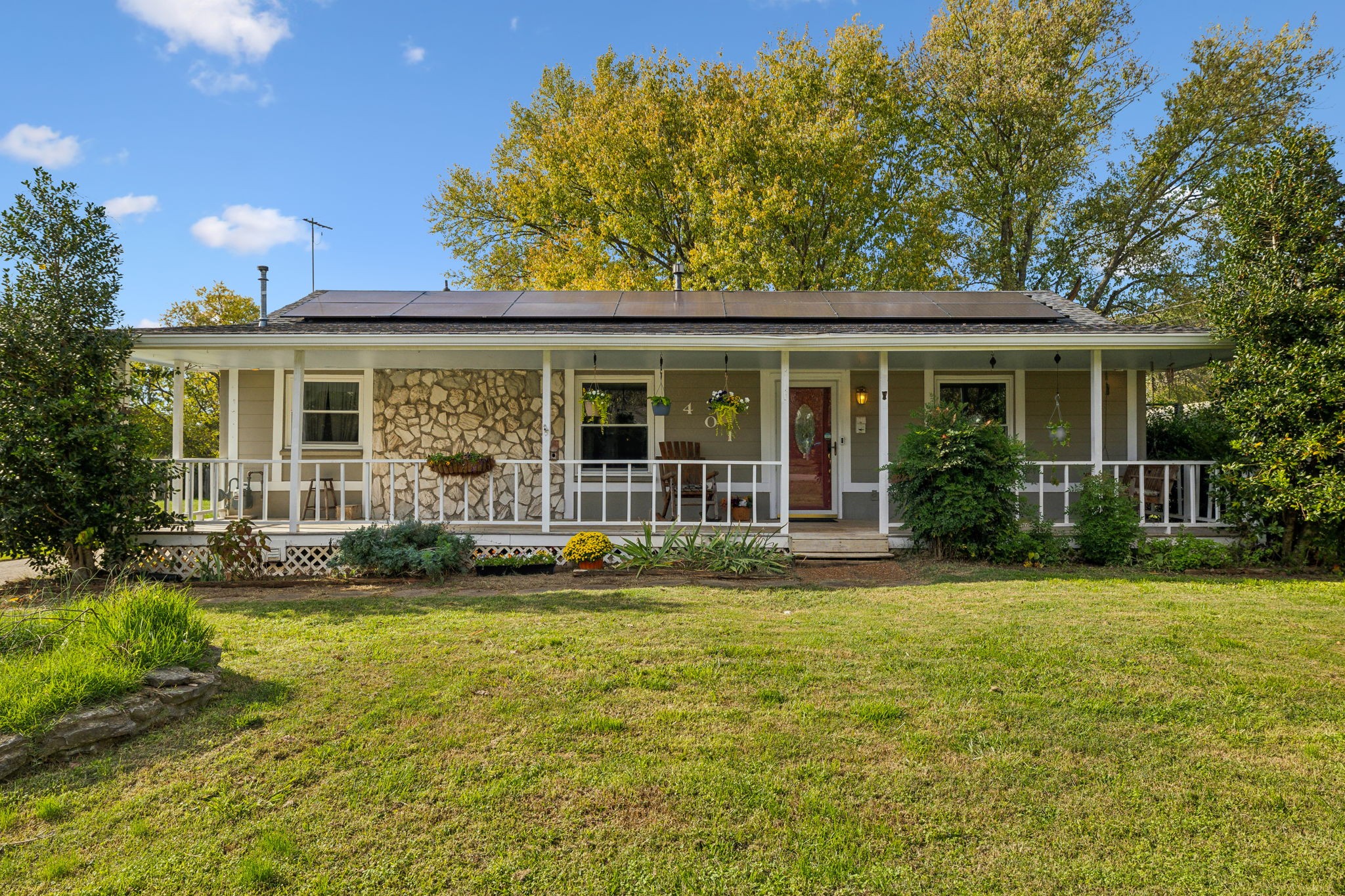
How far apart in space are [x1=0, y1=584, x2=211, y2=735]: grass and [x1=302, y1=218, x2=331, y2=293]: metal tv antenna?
32.2 feet

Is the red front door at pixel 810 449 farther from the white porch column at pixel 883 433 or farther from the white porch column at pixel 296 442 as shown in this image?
the white porch column at pixel 296 442

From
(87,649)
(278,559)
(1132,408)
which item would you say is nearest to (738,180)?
(1132,408)

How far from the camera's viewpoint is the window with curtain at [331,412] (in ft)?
33.0

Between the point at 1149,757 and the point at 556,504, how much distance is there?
772 cm

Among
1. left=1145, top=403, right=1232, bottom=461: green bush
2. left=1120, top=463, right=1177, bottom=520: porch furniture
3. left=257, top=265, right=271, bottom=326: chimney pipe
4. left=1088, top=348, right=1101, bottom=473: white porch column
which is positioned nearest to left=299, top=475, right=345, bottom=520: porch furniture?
left=257, top=265, right=271, bottom=326: chimney pipe

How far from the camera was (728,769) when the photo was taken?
10.4ft

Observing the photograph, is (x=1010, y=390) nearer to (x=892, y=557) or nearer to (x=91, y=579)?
(x=892, y=557)

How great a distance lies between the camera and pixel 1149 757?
10.7 ft

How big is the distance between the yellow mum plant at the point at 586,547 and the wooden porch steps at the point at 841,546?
208cm

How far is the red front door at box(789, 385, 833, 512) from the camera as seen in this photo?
10.2 m

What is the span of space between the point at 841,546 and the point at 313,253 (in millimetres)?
10984

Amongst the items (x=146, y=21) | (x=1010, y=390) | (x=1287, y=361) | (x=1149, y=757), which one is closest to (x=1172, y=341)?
(x=1287, y=361)

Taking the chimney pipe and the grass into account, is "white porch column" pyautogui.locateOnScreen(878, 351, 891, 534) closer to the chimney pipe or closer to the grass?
the grass

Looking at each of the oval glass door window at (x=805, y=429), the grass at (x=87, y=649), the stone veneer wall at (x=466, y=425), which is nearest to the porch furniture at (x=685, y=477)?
the oval glass door window at (x=805, y=429)
